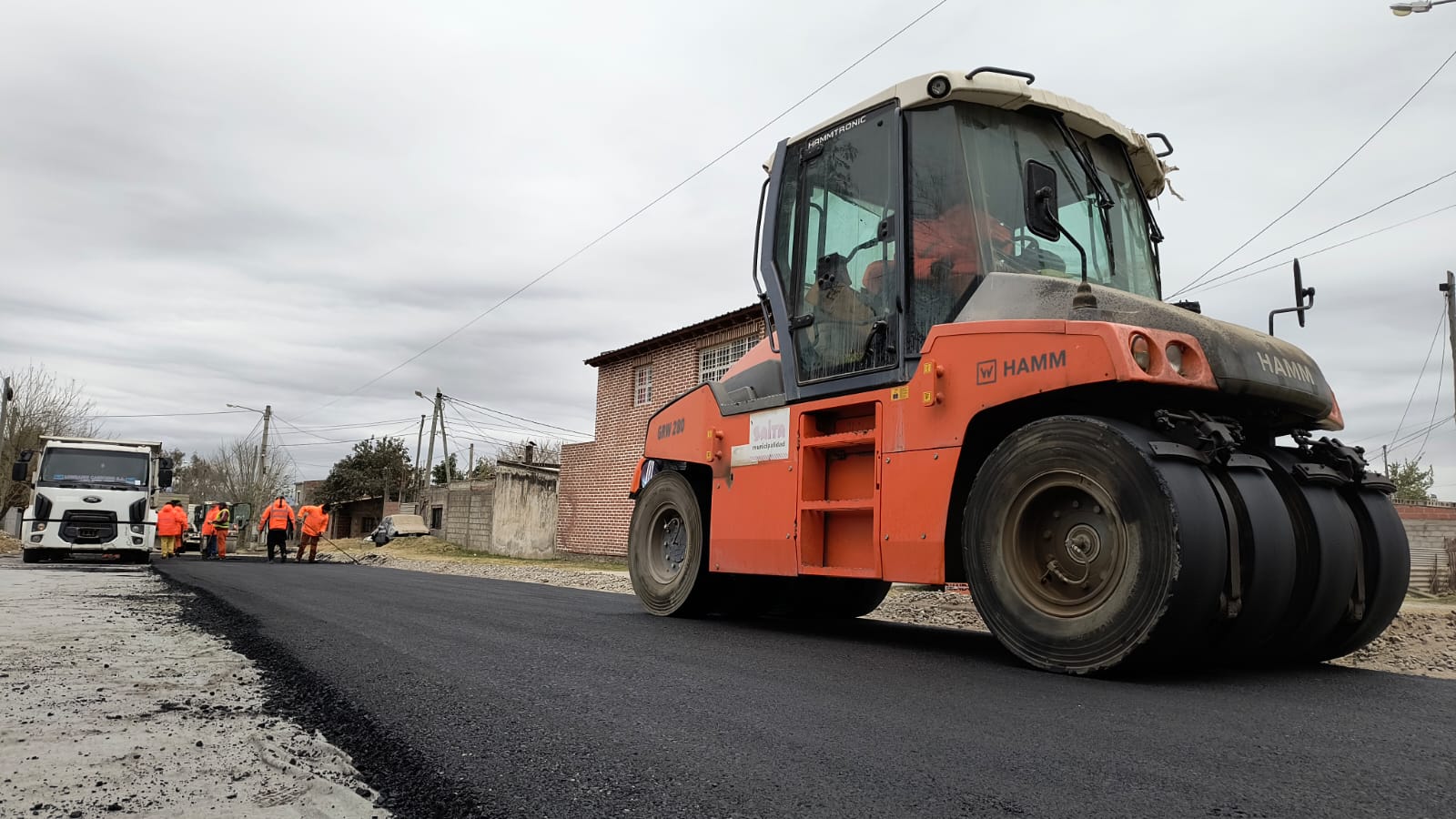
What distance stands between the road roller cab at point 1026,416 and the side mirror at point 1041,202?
0.01m

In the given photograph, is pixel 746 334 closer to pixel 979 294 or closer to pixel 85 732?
pixel 979 294

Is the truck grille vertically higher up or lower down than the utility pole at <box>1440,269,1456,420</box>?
lower down

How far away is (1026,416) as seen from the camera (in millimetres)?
4602

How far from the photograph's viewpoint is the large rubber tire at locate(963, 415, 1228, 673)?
364cm

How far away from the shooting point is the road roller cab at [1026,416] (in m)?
3.85

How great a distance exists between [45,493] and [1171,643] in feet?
66.2

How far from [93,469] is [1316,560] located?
68.7ft

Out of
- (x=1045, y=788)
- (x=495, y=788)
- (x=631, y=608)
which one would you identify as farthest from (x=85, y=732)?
(x=631, y=608)

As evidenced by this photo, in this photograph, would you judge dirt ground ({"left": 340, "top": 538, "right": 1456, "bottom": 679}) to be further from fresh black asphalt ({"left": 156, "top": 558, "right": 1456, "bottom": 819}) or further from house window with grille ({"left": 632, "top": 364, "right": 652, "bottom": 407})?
house window with grille ({"left": 632, "top": 364, "right": 652, "bottom": 407})

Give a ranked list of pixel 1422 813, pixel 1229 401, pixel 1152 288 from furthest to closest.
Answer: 1. pixel 1152 288
2. pixel 1229 401
3. pixel 1422 813

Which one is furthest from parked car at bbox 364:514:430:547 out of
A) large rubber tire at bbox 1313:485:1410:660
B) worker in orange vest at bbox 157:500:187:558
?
large rubber tire at bbox 1313:485:1410:660

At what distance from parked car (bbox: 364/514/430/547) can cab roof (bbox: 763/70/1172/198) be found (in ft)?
104

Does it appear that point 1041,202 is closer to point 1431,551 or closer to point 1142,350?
point 1142,350

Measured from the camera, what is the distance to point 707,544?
6785 millimetres
